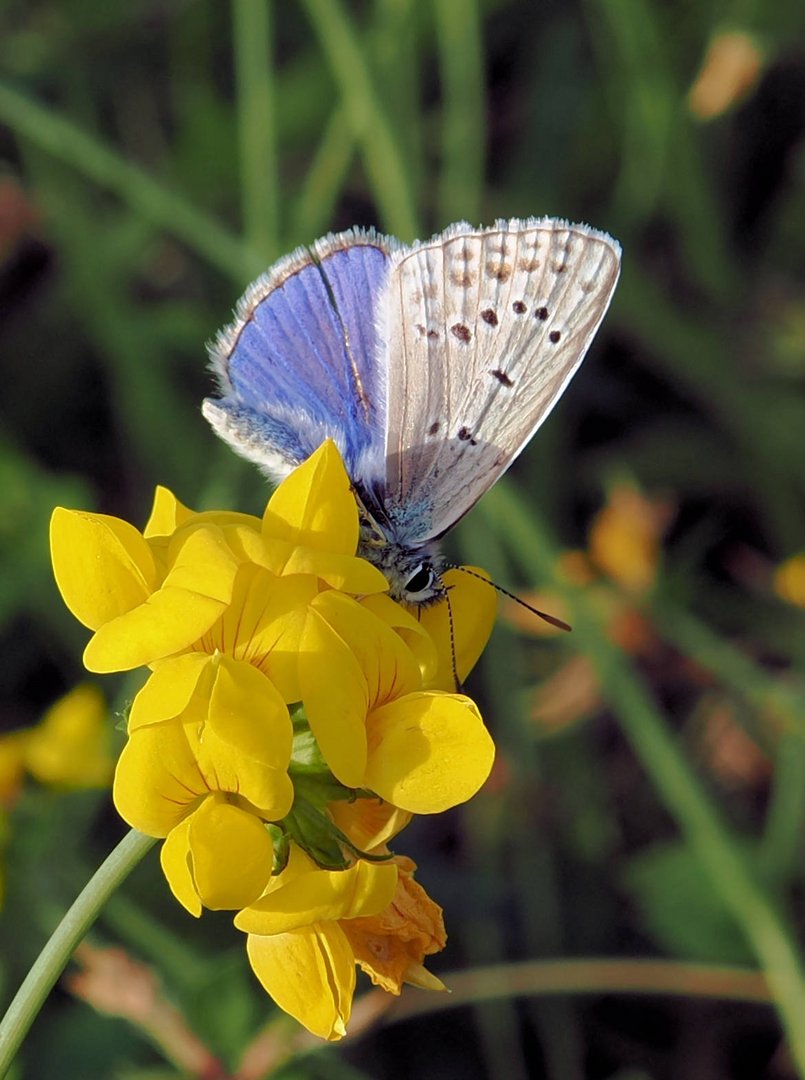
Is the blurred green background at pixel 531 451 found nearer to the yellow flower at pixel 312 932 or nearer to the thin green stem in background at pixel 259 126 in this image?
the thin green stem in background at pixel 259 126

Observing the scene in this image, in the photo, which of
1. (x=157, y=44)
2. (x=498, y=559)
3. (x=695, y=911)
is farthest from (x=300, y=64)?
(x=695, y=911)

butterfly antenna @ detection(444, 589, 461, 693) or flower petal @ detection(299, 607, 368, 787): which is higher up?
flower petal @ detection(299, 607, 368, 787)

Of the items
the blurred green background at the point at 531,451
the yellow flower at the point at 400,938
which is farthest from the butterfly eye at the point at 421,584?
the blurred green background at the point at 531,451

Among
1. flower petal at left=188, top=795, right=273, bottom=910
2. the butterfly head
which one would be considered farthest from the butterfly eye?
flower petal at left=188, top=795, right=273, bottom=910

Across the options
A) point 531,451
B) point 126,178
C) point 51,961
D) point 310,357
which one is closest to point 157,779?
point 51,961

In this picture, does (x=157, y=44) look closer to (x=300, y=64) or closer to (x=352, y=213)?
(x=300, y=64)

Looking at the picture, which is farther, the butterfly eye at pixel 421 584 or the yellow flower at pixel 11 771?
the yellow flower at pixel 11 771

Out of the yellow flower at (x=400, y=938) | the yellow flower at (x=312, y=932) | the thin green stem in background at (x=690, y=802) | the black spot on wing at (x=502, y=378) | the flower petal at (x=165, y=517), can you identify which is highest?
the flower petal at (x=165, y=517)

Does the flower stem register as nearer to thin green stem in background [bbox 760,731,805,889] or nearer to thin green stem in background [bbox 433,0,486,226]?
thin green stem in background [bbox 760,731,805,889]
